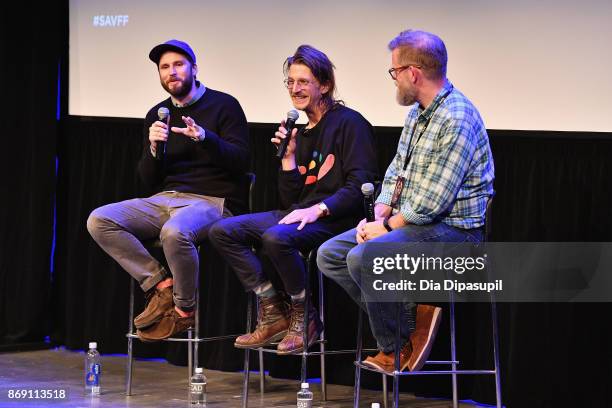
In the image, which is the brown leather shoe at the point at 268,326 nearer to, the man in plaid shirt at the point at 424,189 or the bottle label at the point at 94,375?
the man in plaid shirt at the point at 424,189

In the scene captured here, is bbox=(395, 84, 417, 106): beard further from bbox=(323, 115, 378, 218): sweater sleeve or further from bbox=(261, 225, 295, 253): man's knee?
bbox=(261, 225, 295, 253): man's knee

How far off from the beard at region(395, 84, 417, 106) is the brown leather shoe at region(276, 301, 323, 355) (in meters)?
0.91

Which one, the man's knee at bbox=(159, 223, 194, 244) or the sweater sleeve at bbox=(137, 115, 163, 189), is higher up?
the sweater sleeve at bbox=(137, 115, 163, 189)

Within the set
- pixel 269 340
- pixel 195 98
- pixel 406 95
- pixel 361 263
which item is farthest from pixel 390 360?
pixel 195 98

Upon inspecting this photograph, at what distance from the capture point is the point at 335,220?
391 cm

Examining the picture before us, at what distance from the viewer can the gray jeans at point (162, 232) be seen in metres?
4.02

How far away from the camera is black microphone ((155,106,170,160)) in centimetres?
404

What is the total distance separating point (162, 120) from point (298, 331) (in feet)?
3.53

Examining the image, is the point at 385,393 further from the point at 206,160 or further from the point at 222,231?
the point at 206,160

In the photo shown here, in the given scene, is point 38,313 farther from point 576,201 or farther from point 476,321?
point 576,201

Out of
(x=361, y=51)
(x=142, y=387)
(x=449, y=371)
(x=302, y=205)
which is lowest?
(x=142, y=387)

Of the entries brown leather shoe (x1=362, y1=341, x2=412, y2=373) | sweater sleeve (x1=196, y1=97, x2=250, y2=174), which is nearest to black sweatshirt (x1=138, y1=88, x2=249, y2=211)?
sweater sleeve (x1=196, y1=97, x2=250, y2=174)

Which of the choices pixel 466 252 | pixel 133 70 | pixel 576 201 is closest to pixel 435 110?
pixel 466 252

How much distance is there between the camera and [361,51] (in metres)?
4.50
